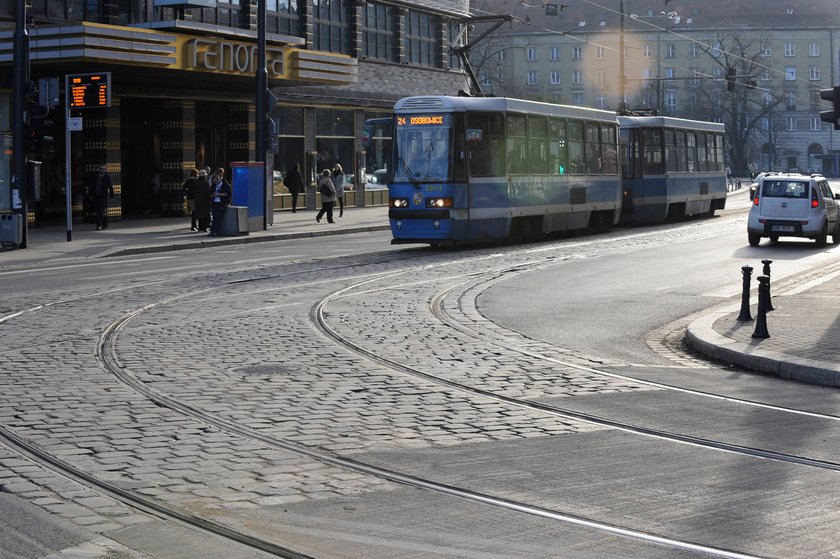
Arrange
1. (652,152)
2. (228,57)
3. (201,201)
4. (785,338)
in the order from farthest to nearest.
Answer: (652,152) < (228,57) < (201,201) < (785,338)

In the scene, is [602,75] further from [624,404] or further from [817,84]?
[624,404]

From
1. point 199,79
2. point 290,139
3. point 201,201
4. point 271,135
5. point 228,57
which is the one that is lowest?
point 201,201

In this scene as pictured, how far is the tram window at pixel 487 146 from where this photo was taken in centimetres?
2755

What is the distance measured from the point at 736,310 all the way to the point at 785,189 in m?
15.0

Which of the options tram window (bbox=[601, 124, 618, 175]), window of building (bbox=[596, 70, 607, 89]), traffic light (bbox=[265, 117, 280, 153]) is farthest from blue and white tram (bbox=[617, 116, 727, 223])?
window of building (bbox=[596, 70, 607, 89])

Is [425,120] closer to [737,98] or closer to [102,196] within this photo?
[102,196]

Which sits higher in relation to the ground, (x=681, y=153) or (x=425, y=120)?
(x=425, y=120)

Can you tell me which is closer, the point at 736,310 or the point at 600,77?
the point at 736,310

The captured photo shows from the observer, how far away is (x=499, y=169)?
2828cm

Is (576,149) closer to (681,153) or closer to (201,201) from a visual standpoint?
(201,201)

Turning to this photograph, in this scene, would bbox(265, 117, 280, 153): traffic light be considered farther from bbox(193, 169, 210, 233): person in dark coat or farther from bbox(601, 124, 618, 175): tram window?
bbox(601, 124, 618, 175): tram window

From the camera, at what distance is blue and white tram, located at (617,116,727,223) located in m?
38.5

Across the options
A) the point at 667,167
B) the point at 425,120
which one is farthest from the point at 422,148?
the point at 667,167

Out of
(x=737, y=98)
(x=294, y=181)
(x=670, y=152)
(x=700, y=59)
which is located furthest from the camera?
(x=700, y=59)
